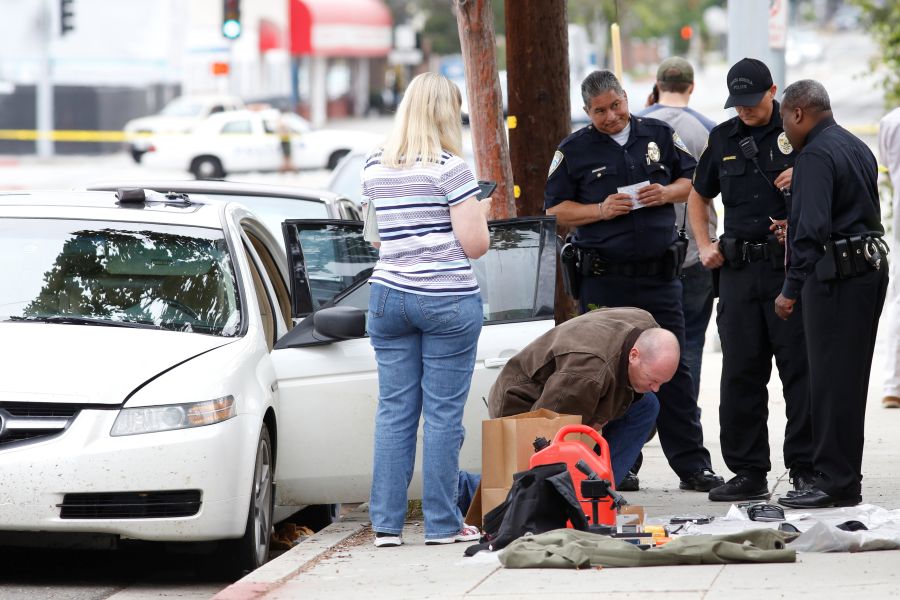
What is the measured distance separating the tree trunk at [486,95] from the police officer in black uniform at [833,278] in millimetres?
2463

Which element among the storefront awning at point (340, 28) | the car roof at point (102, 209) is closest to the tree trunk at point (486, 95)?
the car roof at point (102, 209)

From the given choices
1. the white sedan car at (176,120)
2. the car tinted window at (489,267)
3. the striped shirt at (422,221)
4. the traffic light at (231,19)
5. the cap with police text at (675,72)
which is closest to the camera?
the striped shirt at (422,221)

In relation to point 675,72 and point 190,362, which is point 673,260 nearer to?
point 675,72

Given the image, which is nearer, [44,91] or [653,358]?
[653,358]

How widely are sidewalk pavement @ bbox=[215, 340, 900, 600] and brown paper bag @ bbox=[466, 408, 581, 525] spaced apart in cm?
26

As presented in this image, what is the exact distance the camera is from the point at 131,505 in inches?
229

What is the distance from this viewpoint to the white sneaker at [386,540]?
21.0 feet

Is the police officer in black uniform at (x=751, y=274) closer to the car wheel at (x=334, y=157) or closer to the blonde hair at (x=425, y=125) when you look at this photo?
the blonde hair at (x=425, y=125)

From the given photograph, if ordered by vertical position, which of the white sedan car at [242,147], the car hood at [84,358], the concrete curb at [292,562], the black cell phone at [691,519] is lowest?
the concrete curb at [292,562]

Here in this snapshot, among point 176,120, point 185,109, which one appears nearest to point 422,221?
point 176,120

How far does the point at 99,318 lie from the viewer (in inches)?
256

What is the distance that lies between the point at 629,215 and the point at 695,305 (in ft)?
4.01

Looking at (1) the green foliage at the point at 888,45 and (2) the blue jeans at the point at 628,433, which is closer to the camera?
(2) the blue jeans at the point at 628,433

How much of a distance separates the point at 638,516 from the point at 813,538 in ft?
2.36
